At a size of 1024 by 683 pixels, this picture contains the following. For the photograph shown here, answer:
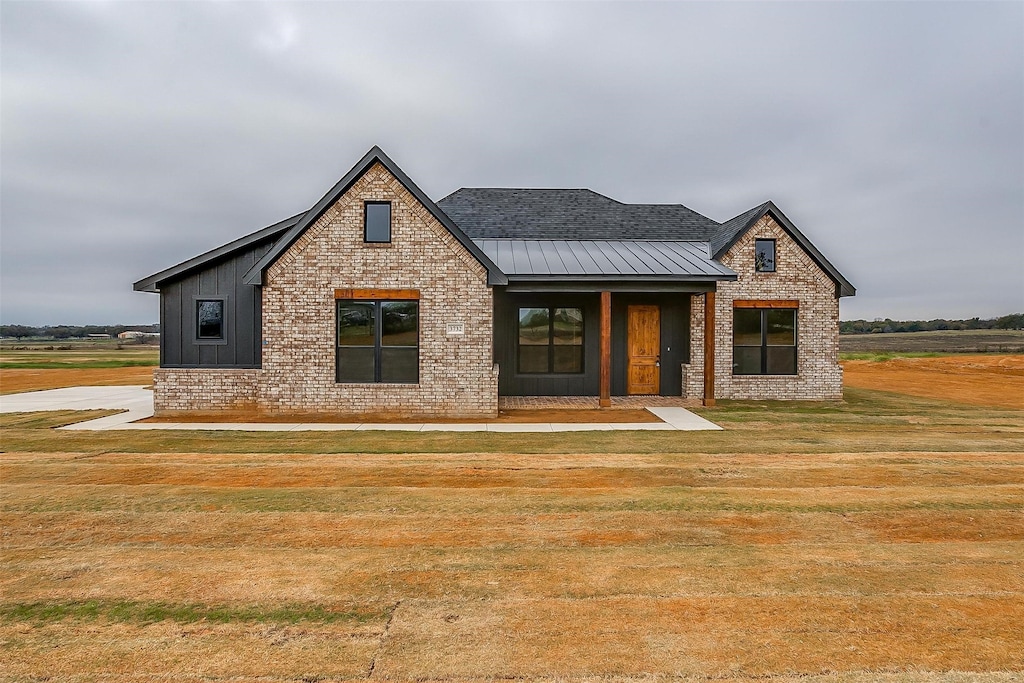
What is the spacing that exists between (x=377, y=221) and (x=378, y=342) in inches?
106

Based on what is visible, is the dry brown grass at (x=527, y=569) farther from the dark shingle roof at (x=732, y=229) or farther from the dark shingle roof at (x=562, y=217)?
the dark shingle roof at (x=562, y=217)

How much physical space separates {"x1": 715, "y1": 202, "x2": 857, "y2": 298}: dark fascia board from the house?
0.13 ft

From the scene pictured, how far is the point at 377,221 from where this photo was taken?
450 inches

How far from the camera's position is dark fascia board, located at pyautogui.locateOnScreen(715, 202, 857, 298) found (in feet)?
46.9

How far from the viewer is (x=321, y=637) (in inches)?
123

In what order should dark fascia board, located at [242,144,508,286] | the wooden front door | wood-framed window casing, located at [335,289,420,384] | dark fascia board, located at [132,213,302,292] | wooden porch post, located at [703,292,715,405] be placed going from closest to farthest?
dark fascia board, located at [242,144,508,286], wood-framed window casing, located at [335,289,420,384], dark fascia board, located at [132,213,302,292], wooden porch post, located at [703,292,715,405], the wooden front door

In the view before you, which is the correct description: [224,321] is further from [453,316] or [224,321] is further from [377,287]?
[453,316]

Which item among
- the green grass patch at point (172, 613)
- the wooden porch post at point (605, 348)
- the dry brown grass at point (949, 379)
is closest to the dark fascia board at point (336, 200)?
the wooden porch post at point (605, 348)

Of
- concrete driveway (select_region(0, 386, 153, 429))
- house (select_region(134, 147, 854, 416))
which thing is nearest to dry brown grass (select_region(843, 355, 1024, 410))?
house (select_region(134, 147, 854, 416))

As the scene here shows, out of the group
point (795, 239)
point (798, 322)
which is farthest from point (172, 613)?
point (795, 239)

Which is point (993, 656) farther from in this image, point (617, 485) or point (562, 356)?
point (562, 356)

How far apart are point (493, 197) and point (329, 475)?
13508 mm

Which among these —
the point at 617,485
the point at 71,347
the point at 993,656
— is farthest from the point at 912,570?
the point at 71,347

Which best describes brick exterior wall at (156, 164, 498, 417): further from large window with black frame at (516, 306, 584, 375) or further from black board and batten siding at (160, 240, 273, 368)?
large window with black frame at (516, 306, 584, 375)
